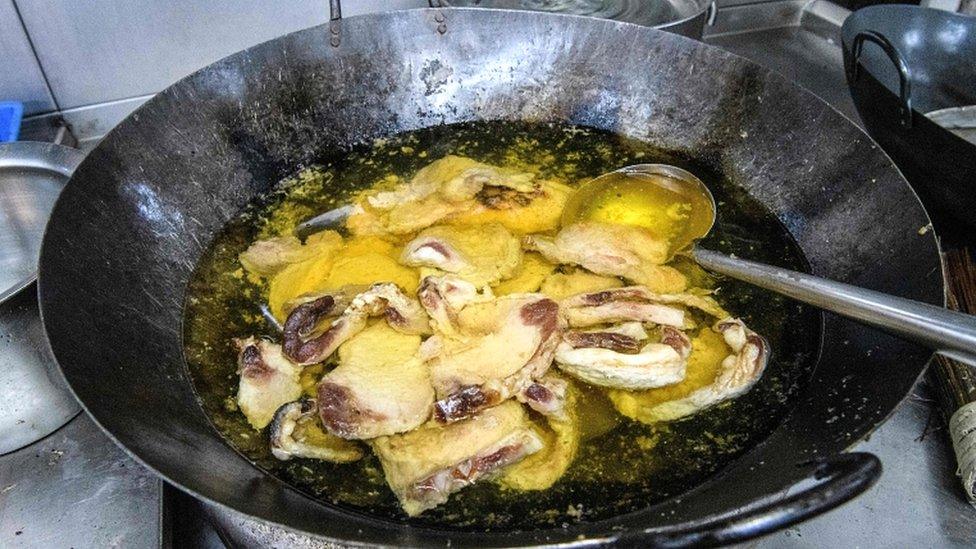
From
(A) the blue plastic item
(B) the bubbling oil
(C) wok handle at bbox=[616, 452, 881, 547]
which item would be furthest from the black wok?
(A) the blue plastic item

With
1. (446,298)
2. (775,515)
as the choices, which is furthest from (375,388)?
(775,515)

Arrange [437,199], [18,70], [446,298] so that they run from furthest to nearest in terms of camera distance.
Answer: [18,70], [437,199], [446,298]

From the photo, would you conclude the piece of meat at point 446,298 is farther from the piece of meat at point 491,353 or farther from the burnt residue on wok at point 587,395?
the burnt residue on wok at point 587,395

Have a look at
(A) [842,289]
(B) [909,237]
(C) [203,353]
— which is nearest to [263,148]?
(C) [203,353]

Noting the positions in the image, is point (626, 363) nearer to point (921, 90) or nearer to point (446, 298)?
point (446, 298)

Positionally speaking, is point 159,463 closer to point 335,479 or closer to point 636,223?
point 335,479

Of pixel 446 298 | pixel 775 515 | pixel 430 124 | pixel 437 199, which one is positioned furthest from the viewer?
pixel 430 124
